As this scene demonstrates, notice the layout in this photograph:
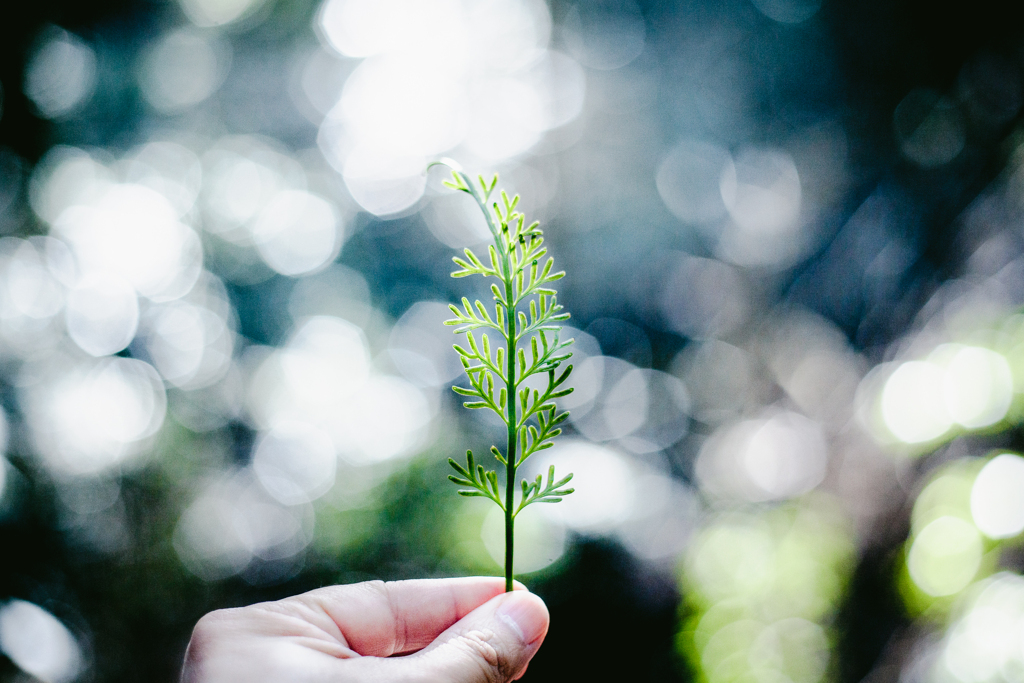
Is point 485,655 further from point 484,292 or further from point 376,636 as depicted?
point 484,292

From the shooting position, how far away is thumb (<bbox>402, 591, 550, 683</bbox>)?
1.61ft

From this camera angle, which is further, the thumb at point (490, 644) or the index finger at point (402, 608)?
the index finger at point (402, 608)

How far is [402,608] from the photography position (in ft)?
2.07

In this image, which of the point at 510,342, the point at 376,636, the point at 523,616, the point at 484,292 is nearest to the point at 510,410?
Result: the point at 510,342

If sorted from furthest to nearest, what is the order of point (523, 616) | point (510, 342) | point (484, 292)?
1. point (484, 292)
2. point (523, 616)
3. point (510, 342)

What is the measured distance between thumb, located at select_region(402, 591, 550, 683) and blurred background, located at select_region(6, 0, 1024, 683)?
0.76 m

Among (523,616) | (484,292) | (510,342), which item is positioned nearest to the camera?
(510,342)

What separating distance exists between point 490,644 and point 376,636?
16 centimetres

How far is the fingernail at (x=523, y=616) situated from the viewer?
0.54m

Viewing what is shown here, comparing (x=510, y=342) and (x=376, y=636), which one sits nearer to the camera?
(x=510, y=342)

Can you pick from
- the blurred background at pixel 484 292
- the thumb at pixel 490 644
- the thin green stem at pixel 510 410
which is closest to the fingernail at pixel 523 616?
the thumb at pixel 490 644

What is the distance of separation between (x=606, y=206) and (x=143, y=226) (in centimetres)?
176

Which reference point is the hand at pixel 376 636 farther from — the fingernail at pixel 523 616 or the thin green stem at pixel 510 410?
the thin green stem at pixel 510 410

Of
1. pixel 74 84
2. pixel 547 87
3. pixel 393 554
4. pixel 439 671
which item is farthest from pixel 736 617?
pixel 74 84
